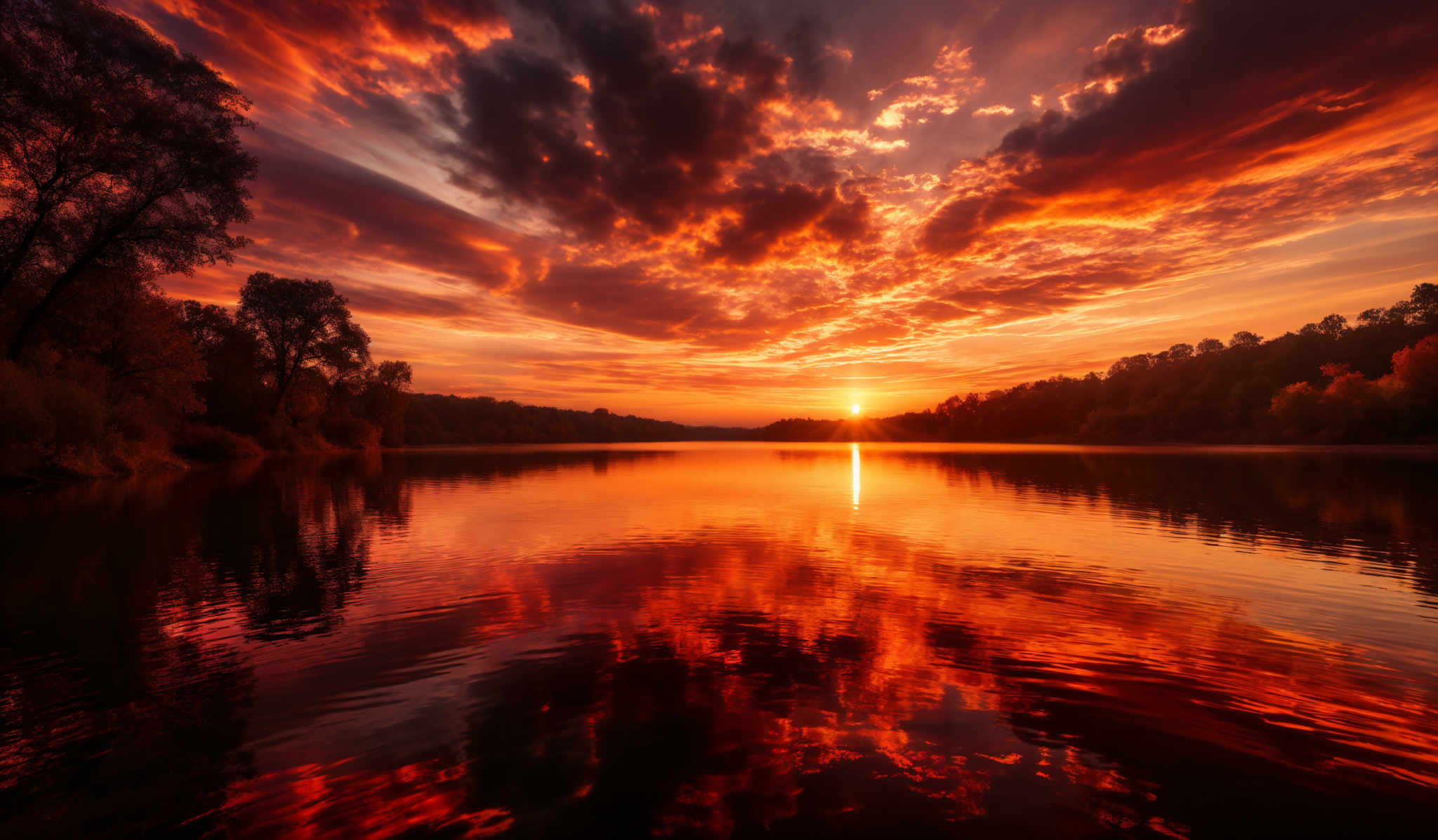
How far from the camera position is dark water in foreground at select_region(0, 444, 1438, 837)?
516cm

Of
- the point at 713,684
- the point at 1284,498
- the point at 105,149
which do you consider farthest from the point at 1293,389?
the point at 105,149

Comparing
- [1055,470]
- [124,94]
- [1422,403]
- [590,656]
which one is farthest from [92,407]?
[1422,403]

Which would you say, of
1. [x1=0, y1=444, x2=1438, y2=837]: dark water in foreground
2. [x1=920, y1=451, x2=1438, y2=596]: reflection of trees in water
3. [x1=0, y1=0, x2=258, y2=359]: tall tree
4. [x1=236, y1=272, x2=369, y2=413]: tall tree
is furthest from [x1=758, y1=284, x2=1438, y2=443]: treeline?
[x1=236, y1=272, x2=369, y2=413]: tall tree

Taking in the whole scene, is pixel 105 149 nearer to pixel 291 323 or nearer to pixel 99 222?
pixel 99 222

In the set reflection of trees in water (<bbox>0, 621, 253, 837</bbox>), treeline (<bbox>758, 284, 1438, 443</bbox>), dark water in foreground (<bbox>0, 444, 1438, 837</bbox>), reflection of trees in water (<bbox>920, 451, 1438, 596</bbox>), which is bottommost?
reflection of trees in water (<bbox>920, 451, 1438, 596</bbox>)

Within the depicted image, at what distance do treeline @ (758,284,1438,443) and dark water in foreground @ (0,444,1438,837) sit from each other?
4476 inches

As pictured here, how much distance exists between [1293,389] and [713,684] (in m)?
147

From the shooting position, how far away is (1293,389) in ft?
343

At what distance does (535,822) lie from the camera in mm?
4852

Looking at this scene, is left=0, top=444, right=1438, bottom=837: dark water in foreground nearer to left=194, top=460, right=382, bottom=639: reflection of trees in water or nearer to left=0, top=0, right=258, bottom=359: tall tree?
left=194, top=460, right=382, bottom=639: reflection of trees in water

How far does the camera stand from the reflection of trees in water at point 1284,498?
18077 mm

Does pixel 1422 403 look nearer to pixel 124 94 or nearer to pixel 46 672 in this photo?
pixel 46 672

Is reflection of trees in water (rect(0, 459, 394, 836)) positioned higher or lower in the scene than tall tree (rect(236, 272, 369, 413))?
lower

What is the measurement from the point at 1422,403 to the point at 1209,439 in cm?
4945
